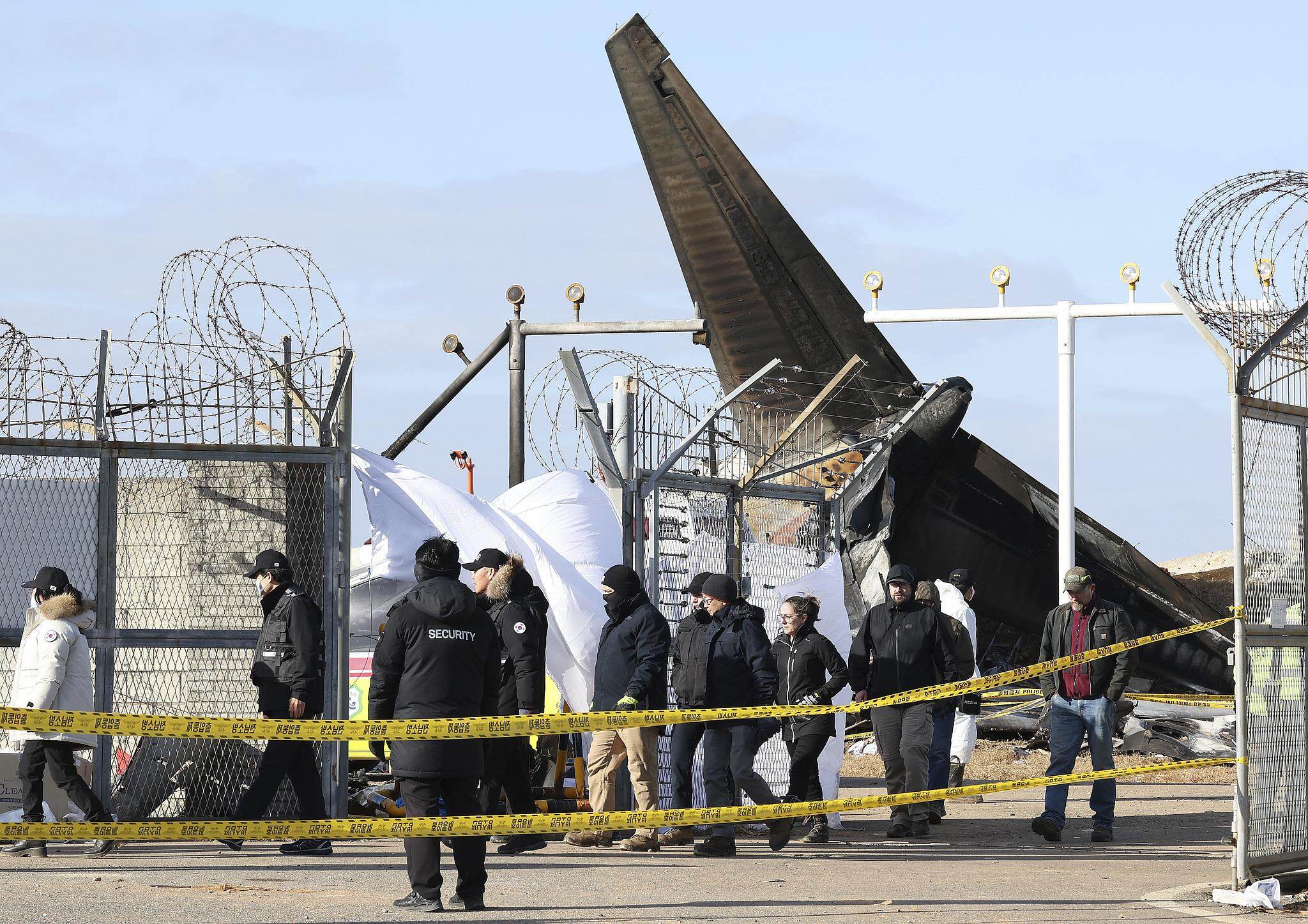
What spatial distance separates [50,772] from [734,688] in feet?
13.3

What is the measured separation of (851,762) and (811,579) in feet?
20.6

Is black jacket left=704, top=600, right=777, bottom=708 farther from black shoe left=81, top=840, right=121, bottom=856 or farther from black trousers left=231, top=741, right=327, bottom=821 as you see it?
black shoe left=81, top=840, right=121, bottom=856

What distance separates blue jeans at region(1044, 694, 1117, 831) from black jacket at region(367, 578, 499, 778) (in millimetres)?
5072

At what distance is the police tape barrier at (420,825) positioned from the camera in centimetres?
777

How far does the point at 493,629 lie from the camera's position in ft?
26.9

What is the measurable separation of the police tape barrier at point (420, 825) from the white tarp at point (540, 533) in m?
3.31


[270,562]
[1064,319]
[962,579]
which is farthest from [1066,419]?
[270,562]

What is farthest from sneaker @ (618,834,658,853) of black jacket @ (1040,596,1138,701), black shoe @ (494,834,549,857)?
black jacket @ (1040,596,1138,701)

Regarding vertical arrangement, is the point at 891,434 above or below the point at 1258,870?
above

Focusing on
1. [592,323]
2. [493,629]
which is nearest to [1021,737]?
[592,323]

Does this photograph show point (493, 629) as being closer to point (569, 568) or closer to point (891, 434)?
point (569, 568)

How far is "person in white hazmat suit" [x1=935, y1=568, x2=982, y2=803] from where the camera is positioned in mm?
13938

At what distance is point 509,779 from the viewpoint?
1024cm

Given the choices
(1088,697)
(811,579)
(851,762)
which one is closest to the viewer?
(1088,697)
